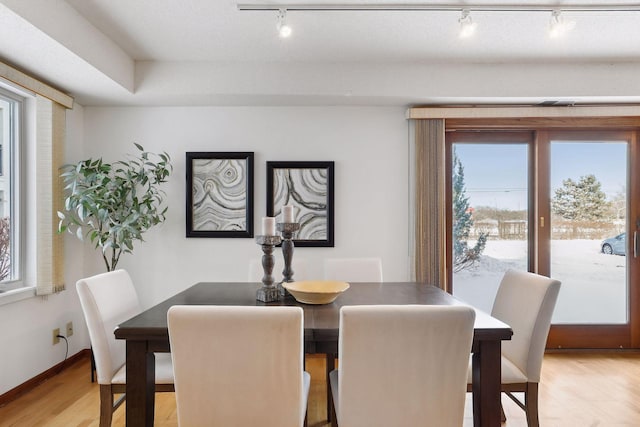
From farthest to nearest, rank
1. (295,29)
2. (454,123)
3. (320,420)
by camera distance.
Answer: (454,123) < (295,29) < (320,420)

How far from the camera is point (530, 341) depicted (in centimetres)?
191

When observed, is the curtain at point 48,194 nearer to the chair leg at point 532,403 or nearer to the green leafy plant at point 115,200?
the green leafy plant at point 115,200

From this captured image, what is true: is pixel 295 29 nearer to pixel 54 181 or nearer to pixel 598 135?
pixel 54 181

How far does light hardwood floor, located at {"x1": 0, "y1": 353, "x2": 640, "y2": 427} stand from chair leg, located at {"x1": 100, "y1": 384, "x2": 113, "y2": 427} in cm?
52

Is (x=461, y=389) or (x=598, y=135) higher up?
(x=598, y=135)

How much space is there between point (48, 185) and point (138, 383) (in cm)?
208

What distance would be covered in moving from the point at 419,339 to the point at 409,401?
0.81 feet

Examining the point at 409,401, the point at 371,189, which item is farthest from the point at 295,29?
the point at 409,401

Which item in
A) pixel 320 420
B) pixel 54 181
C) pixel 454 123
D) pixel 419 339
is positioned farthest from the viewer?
pixel 454 123

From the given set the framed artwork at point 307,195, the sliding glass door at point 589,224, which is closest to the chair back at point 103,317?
the framed artwork at point 307,195

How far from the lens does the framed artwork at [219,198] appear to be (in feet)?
11.3

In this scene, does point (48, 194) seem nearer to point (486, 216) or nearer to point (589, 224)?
point (486, 216)

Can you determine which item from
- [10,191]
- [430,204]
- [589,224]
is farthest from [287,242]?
[589,224]

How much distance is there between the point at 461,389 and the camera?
56.8 inches
